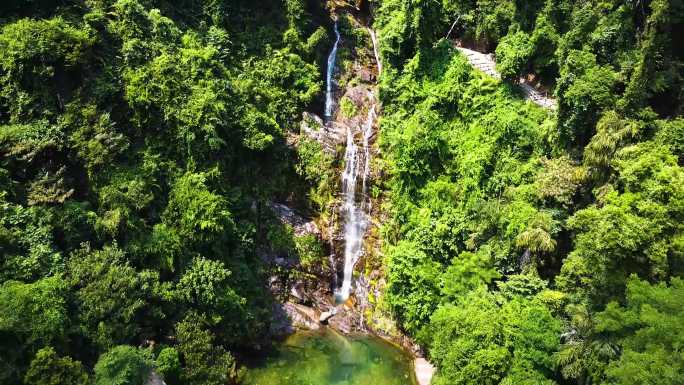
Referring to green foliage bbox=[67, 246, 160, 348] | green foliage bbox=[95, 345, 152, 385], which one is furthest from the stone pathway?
green foliage bbox=[95, 345, 152, 385]

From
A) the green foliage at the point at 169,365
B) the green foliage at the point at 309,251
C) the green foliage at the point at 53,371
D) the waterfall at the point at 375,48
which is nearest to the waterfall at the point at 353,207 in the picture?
the green foliage at the point at 309,251

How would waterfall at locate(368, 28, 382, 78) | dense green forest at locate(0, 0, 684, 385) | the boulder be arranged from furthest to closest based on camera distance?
waterfall at locate(368, 28, 382, 78), the boulder, dense green forest at locate(0, 0, 684, 385)

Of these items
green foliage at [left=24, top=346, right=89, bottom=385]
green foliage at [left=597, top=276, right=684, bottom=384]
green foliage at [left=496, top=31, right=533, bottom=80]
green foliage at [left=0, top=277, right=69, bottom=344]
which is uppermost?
green foliage at [left=496, top=31, right=533, bottom=80]

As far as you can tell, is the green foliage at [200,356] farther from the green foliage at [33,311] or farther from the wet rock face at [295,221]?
→ the wet rock face at [295,221]

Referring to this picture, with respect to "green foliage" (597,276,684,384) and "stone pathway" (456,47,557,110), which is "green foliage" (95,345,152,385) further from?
"stone pathway" (456,47,557,110)

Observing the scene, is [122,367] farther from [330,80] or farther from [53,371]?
[330,80]

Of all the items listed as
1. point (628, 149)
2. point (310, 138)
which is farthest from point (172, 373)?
point (628, 149)

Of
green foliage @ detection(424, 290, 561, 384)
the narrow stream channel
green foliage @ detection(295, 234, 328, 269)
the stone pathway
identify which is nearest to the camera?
green foliage @ detection(424, 290, 561, 384)

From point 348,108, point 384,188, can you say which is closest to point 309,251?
point 384,188
